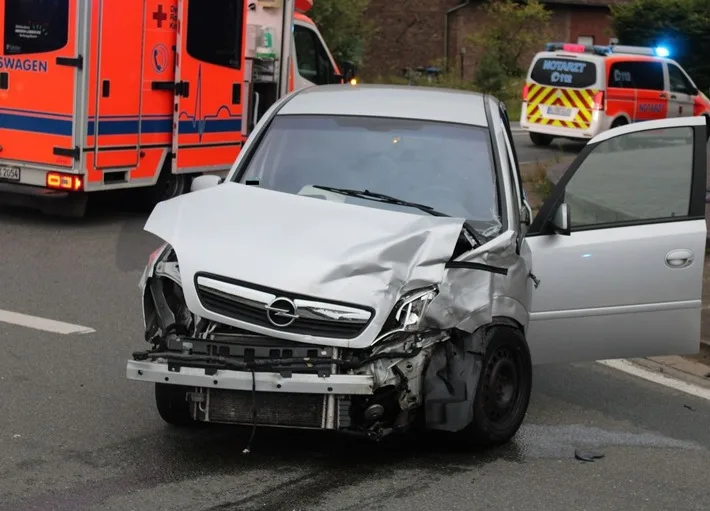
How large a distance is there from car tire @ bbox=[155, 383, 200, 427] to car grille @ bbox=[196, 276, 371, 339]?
24.9 inches

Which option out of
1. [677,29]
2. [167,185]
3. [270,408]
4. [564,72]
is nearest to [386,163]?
[270,408]

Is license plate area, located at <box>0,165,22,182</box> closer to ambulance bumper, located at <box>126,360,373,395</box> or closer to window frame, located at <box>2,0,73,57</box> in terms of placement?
window frame, located at <box>2,0,73,57</box>

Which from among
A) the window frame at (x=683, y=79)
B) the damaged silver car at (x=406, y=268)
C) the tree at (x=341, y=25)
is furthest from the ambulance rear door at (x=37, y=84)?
the tree at (x=341, y=25)

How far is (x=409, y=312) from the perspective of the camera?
220 inches

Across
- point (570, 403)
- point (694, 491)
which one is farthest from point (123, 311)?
point (694, 491)

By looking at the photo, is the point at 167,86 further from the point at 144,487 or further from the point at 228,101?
the point at 144,487

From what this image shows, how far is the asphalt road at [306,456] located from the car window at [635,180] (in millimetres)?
1172

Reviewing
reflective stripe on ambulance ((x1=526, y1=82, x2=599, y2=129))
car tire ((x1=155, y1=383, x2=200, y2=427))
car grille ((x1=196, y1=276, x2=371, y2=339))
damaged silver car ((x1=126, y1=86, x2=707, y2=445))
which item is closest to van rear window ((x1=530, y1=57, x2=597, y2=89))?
reflective stripe on ambulance ((x1=526, y1=82, x2=599, y2=129))

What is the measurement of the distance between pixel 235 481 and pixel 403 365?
90 centimetres

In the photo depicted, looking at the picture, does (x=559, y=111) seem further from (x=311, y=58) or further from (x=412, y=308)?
(x=412, y=308)

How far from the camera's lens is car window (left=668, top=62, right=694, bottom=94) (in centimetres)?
2625

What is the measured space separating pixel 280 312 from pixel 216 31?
28.9 feet

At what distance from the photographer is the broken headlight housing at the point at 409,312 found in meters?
5.54

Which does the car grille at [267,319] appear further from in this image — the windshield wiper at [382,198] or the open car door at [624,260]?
the open car door at [624,260]
